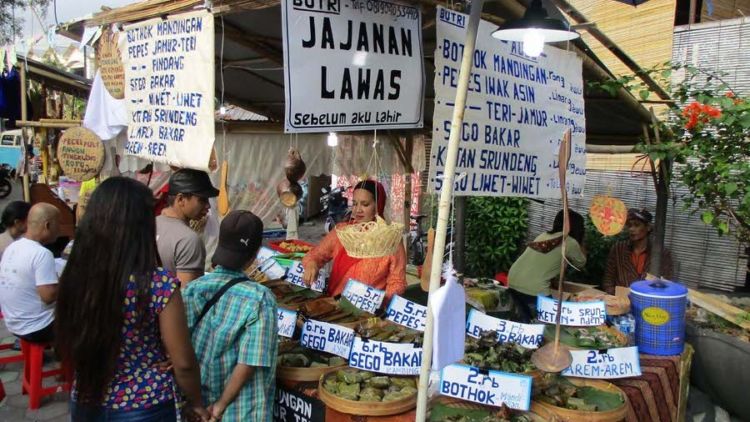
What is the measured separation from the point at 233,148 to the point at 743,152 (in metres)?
5.10

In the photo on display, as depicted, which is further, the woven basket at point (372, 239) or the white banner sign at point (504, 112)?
the woven basket at point (372, 239)

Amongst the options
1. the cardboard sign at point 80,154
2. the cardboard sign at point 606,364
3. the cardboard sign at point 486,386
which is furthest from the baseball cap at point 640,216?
the cardboard sign at point 80,154

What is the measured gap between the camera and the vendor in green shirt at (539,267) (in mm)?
4066

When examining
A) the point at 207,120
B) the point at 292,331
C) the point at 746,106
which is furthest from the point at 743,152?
the point at 207,120

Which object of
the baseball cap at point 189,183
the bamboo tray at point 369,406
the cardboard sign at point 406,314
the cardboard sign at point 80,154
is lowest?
the bamboo tray at point 369,406

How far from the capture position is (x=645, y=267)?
501cm

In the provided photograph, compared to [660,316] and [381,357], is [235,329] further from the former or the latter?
[660,316]

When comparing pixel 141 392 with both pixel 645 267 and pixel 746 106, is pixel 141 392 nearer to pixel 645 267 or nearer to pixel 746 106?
pixel 746 106

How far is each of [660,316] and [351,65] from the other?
2189mm

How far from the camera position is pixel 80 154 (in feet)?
13.8

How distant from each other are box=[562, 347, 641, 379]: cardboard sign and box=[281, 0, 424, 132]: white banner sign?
1510 millimetres

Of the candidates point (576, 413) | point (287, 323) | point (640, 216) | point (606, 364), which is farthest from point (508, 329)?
point (640, 216)

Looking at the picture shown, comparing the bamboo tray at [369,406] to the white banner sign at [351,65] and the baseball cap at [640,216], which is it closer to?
the white banner sign at [351,65]

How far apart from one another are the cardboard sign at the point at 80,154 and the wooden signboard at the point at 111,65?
88 centimetres
